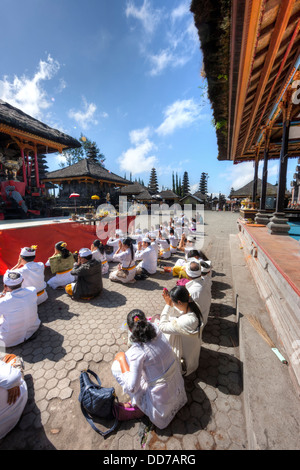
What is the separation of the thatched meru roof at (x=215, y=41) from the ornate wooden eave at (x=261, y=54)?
109mm

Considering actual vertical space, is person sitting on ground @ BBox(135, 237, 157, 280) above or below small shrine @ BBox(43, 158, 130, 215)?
below

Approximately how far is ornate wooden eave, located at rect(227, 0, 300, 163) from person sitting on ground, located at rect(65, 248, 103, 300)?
445cm

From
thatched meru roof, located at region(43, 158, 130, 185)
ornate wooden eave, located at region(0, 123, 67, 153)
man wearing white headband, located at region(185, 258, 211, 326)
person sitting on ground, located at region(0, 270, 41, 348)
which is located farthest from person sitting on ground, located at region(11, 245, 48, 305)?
thatched meru roof, located at region(43, 158, 130, 185)

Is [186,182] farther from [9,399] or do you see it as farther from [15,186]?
[9,399]

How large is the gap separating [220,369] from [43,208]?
40.6ft

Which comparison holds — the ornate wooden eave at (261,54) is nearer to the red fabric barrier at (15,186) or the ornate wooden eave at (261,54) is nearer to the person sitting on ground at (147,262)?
the person sitting on ground at (147,262)

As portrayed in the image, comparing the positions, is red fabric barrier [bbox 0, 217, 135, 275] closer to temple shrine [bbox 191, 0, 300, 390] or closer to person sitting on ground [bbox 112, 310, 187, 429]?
person sitting on ground [bbox 112, 310, 187, 429]

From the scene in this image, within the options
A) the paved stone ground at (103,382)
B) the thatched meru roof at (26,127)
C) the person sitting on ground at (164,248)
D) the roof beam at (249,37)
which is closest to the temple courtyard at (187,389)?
the paved stone ground at (103,382)

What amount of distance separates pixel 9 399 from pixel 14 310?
144cm

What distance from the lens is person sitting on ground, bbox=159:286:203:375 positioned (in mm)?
2215

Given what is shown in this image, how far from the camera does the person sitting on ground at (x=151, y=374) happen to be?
1.88 meters

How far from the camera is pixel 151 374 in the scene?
6.34 feet

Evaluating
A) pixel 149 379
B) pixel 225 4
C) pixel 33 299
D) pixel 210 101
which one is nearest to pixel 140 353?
pixel 149 379
